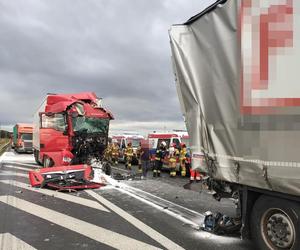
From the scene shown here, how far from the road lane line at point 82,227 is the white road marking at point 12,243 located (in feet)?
3.62

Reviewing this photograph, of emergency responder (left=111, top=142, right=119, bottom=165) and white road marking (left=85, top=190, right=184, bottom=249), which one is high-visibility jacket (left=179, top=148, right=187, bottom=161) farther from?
emergency responder (left=111, top=142, right=119, bottom=165)

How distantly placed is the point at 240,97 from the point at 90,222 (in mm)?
4352

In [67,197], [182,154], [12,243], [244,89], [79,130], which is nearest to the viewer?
[244,89]

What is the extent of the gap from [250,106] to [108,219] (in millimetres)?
4539

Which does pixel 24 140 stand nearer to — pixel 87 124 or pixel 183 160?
pixel 87 124

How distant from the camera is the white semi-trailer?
5348 millimetres

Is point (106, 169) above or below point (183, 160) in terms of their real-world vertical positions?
below

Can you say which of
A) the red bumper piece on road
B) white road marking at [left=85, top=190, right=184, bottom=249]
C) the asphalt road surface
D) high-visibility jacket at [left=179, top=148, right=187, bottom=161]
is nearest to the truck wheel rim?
the asphalt road surface

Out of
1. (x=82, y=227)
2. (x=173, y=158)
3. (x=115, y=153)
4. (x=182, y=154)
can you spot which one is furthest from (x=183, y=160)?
(x=82, y=227)

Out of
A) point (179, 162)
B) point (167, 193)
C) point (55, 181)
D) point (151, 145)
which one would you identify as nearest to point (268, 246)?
point (167, 193)

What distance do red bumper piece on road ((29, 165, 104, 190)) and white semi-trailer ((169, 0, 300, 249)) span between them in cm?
746

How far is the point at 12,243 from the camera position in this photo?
285 inches

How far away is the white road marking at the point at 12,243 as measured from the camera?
697 centimetres

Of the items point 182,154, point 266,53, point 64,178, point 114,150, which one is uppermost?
point 266,53
